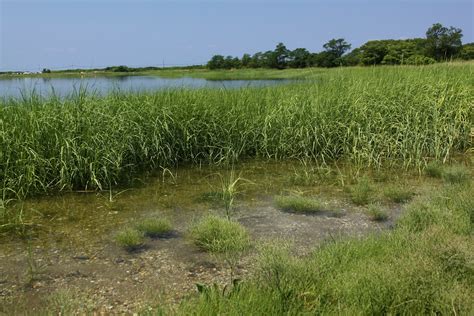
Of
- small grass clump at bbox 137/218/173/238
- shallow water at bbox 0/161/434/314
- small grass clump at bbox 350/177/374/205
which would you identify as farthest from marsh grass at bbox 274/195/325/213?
small grass clump at bbox 137/218/173/238

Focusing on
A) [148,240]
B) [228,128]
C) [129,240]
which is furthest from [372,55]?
[129,240]

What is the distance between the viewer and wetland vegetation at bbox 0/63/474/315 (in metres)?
2.77

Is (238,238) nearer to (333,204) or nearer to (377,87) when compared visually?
(333,204)

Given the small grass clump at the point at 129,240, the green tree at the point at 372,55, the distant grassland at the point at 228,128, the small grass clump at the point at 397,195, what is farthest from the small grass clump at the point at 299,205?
the green tree at the point at 372,55

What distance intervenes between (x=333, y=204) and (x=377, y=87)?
4180mm

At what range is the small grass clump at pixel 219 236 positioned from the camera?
3.79 meters

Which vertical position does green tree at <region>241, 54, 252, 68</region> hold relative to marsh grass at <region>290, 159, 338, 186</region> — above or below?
above

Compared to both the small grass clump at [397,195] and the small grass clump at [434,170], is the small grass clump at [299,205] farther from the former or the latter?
the small grass clump at [434,170]

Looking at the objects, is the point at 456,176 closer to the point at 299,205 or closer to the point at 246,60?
the point at 299,205

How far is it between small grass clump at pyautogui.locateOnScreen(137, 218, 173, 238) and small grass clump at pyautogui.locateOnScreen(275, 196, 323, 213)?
Answer: 4.75 feet

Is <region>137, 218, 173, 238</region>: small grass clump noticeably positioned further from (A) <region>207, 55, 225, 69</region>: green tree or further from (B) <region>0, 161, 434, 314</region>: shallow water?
(A) <region>207, 55, 225, 69</region>: green tree

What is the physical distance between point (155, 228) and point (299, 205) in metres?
1.73

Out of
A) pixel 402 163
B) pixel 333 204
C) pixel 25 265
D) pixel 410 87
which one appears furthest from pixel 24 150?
pixel 410 87

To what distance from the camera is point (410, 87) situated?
336 inches
